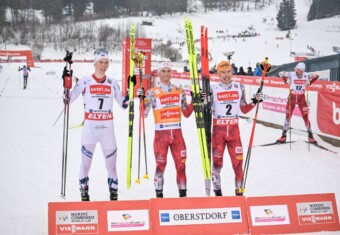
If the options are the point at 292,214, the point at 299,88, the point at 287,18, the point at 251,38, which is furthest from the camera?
the point at 287,18

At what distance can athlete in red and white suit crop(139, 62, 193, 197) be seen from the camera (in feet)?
18.6

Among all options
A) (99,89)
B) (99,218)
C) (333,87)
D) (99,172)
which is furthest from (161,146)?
(333,87)

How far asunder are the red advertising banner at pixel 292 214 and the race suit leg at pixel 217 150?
116cm

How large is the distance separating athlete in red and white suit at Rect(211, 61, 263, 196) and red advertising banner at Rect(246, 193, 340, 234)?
1.12 meters

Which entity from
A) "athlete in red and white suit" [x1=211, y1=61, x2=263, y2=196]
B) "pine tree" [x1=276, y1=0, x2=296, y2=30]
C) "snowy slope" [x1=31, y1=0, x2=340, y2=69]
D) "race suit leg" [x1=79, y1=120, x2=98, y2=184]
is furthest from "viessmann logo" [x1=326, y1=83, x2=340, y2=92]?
"pine tree" [x1=276, y1=0, x2=296, y2=30]

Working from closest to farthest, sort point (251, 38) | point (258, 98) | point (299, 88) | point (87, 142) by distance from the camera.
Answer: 1. point (87, 142)
2. point (258, 98)
3. point (299, 88)
4. point (251, 38)

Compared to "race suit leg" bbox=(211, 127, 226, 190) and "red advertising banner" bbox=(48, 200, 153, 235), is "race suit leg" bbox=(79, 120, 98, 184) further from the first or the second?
"race suit leg" bbox=(211, 127, 226, 190)

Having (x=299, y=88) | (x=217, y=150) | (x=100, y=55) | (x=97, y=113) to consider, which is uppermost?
(x=100, y=55)

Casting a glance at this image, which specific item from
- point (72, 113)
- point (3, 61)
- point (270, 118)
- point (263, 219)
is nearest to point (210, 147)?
point (263, 219)

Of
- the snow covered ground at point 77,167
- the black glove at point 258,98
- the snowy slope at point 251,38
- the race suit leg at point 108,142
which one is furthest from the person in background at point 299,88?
the snowy slope at point 251,38

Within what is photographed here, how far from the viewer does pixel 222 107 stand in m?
5.85

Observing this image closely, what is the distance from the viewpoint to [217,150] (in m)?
5.84

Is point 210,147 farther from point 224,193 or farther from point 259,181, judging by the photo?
point 259,181

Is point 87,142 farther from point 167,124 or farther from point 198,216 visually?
point 198,216
